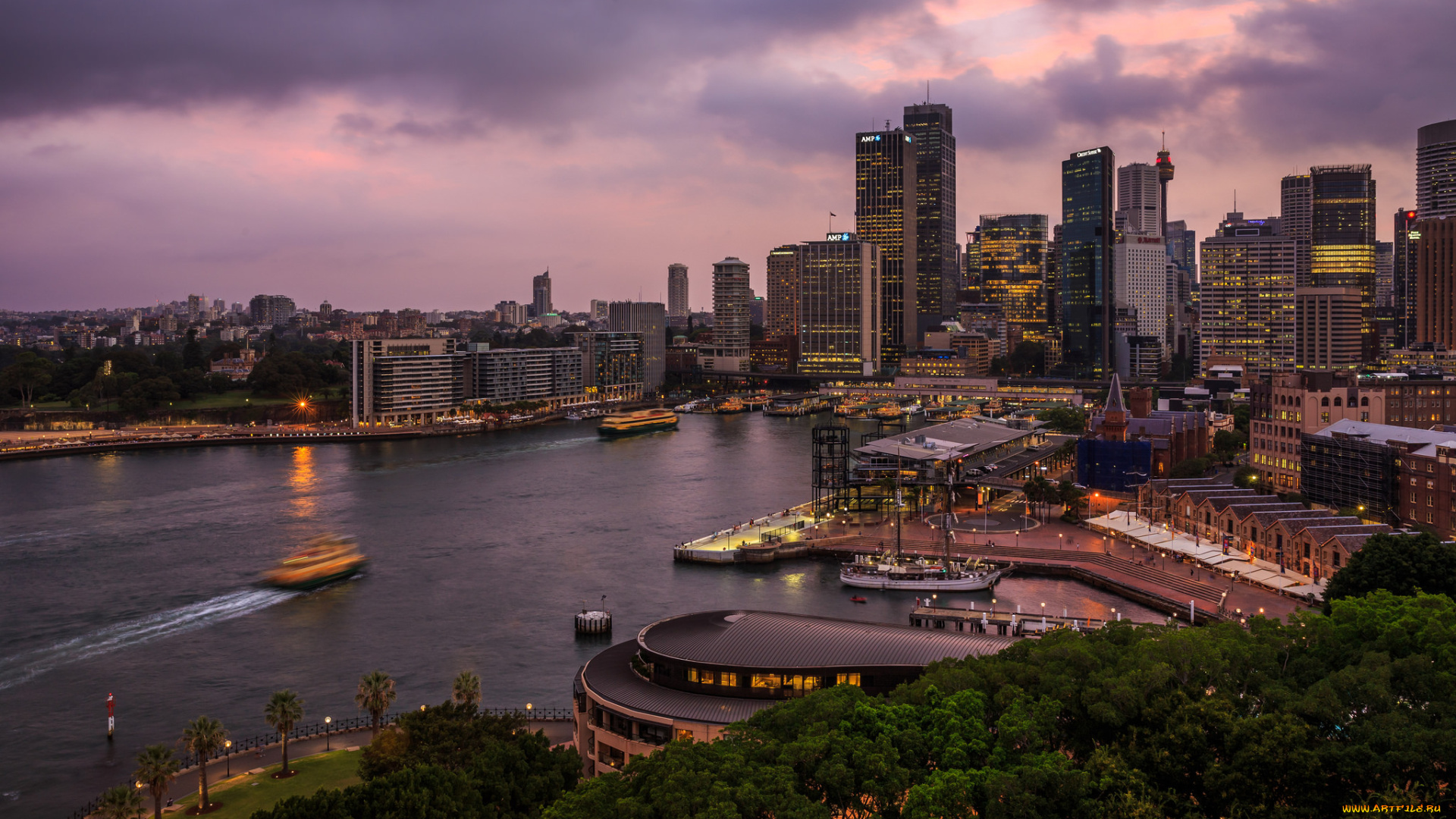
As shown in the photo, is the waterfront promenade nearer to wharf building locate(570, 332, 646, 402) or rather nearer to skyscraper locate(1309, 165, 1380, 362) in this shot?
wharf building locate(570, 332, 646, 402)

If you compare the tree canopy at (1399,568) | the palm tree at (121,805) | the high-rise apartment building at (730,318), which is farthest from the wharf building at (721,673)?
the high-rise apartment building at (730,318)

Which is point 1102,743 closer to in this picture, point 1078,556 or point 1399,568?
point 1399,568

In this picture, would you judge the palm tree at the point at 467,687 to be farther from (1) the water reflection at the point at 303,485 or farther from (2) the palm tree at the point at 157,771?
(1) the water reflection at the point at 303,485

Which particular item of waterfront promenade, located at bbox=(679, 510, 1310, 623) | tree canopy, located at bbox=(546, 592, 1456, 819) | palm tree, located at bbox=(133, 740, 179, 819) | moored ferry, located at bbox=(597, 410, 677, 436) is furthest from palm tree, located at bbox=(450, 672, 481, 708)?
moored ferry, located at bbox=(597, 410, 677, 436)

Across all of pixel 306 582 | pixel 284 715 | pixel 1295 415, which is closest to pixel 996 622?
pixel 284 715

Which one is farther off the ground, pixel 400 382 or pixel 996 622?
pixel 400 382

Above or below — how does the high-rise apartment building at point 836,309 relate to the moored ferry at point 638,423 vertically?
above
